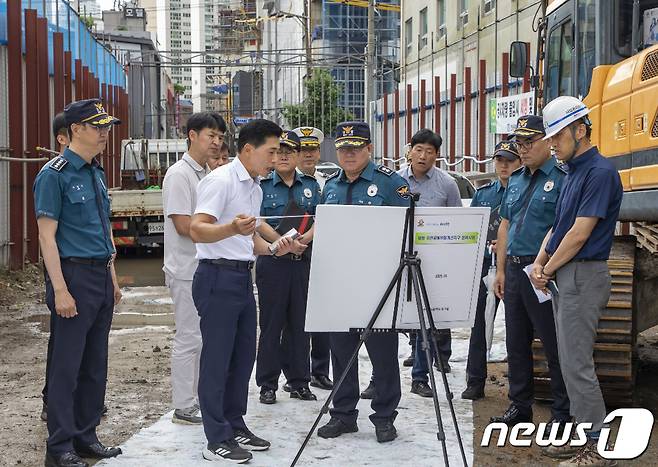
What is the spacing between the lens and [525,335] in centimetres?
677

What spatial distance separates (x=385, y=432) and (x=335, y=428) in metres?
0.35

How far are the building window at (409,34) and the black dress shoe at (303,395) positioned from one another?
2920 cm

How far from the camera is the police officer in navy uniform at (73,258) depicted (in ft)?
18.3

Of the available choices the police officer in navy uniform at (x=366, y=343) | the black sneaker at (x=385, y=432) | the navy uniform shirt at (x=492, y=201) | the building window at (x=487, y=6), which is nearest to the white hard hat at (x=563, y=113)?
A: the police officer in navy uniform at (x=366, y=343)

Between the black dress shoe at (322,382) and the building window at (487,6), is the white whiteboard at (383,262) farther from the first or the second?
the building window at (487,6)

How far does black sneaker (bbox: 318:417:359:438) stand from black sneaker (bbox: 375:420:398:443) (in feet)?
0.75

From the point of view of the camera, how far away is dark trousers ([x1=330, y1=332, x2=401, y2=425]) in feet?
21.1

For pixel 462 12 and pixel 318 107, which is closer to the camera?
pixel 462 12

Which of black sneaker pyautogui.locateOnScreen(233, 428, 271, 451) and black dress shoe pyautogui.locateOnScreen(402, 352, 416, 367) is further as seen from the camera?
black dress shoe pyautogui.locateOnScreen(402, 352, 416, 367)

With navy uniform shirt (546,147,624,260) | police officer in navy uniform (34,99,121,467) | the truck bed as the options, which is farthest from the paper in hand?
the truck bed

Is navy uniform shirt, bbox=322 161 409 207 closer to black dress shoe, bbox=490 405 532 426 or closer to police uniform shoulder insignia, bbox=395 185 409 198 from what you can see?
police uniform shoulder insignia, bbox=395 185 409 198

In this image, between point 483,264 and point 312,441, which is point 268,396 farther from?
point 483,264

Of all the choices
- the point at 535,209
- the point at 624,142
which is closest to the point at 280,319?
the point at 535,209

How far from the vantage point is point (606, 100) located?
730 cm
